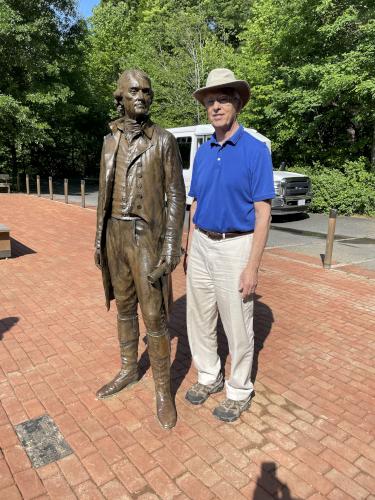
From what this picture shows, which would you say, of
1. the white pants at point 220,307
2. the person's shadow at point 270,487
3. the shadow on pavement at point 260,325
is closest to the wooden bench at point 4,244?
the shadow on pavement at point 260,325

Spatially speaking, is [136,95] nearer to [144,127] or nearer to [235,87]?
[144,127]

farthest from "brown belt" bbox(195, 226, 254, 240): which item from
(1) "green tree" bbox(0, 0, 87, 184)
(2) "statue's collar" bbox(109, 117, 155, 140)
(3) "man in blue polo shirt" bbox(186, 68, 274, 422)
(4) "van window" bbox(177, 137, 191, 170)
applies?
(1) "green tree" bbox(0, 0, 87, 184)

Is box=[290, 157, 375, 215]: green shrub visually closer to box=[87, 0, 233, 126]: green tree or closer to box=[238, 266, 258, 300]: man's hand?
box=[87, 0, 233, 126]: green tree

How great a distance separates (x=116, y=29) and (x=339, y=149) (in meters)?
22.0

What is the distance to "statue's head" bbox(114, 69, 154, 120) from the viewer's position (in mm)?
2695

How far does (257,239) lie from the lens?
274 cm

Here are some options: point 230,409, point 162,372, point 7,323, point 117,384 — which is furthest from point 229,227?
point 7,323

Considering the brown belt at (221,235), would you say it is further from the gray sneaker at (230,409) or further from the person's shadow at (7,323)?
the person's shadow at (7,323)

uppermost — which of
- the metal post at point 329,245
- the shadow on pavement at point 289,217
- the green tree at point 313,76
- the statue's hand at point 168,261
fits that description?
the green tree at point 313,76

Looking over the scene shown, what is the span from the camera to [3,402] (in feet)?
10.7

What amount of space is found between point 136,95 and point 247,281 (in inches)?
54.2

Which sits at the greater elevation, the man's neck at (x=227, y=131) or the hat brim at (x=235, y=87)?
the hat brim at (x=235, y=87)

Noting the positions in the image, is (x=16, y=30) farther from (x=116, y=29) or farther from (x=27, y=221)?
(x=116, y=29)

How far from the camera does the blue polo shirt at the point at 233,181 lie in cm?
271
